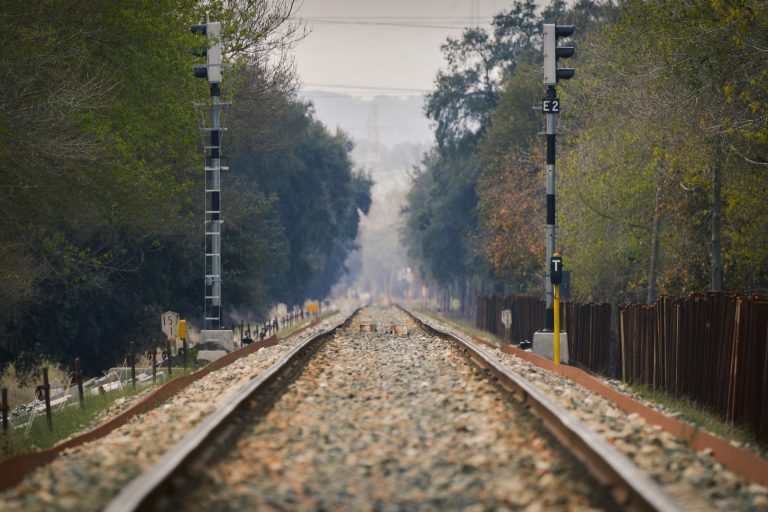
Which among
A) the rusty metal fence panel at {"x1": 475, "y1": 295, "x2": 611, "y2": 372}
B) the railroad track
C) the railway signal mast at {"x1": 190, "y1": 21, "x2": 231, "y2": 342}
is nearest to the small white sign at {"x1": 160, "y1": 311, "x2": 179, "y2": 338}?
the railway signal mast at {"x1": 190, "y1": 21, "x2": 231, "y2": 342}

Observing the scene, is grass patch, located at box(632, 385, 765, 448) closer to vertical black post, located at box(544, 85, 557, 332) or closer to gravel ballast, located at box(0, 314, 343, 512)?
vertical black post, located at box(544, 85, 557, 332)

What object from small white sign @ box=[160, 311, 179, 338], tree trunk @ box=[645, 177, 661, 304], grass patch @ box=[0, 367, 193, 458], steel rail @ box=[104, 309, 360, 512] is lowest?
grass patch @ box=[0, 367, 193, 458]

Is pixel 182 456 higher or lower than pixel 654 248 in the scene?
lower

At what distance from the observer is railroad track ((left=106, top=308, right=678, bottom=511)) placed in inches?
265

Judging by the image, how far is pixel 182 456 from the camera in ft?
24.2

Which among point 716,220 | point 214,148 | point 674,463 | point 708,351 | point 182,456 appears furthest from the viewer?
point 214,148

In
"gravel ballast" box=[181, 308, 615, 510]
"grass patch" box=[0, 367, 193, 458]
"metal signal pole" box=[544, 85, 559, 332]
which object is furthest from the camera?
"metal signal pole" box=[544, 85, 559, 332]

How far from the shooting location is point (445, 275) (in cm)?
8269

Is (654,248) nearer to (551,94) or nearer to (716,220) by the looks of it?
(716,220)

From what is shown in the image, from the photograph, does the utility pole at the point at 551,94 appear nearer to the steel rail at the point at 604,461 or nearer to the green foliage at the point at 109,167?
the green foliage at the point at 109,167

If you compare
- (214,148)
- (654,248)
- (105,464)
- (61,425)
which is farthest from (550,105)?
(105,464)

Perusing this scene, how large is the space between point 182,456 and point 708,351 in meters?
9.38

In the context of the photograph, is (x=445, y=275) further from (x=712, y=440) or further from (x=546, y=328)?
(x=712, y=440)

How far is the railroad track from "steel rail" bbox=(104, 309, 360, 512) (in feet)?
0.04
